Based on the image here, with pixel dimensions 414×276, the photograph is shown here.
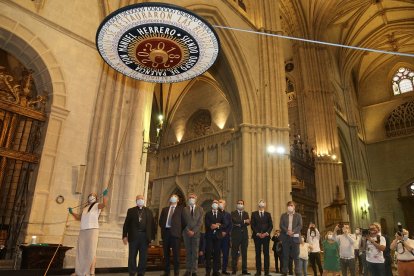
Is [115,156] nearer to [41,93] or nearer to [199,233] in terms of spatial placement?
[41,93]

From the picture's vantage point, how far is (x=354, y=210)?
2130 centimetres

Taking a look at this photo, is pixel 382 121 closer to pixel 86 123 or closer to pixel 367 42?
A: pixel 367 42

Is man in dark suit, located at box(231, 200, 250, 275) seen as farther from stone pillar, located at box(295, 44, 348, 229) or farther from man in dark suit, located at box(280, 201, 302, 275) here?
stone pillar, located at box(295, 44, 348, 229)

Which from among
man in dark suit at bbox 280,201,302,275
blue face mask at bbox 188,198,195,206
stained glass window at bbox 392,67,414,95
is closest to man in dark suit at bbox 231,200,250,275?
man in dark suit at bbox 280,201,302,275

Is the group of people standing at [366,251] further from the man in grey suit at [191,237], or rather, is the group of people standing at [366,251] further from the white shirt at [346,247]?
the man in grey suit at [191,237]

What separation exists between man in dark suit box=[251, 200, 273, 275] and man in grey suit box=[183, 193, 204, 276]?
1.50 metres

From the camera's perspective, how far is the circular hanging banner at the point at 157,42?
17.6 feet

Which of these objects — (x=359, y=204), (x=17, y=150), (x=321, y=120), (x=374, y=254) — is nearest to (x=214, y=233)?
(x=374, y=254)

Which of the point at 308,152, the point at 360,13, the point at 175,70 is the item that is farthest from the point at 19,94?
the point at 360,13

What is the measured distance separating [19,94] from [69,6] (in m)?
2.42

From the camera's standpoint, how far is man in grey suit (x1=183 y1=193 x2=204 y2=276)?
18.2 ft

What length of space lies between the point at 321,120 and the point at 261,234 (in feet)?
47.6

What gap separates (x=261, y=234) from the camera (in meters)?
6.55

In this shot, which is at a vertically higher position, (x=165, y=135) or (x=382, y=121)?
(x=382, y=121)
